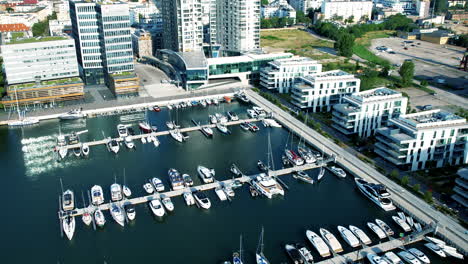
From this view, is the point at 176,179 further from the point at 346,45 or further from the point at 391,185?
the point at 346,45

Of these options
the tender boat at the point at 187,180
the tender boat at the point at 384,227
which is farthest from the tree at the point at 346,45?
the tender boat at the point at 384,227

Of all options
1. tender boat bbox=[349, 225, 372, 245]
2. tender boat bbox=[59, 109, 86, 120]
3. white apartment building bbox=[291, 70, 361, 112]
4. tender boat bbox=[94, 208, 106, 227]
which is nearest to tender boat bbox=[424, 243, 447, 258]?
tender boat bbox=[349, 225, 372, 245]

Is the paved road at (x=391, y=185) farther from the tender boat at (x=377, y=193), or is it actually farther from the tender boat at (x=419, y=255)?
the tender boat at (x=419, y=255)

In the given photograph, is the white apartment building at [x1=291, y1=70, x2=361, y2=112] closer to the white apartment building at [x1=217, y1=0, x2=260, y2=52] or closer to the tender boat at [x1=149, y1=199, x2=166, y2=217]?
the white apartment building at [x1=217, y1=0, x2=260, y2=52]

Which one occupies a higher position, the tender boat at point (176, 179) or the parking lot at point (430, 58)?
the parking lot at point (430, 58)

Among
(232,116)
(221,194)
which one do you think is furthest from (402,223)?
(232,116)

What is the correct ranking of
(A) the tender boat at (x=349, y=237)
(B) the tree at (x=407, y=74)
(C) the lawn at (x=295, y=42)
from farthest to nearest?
1. (C) the lawn at (x=295, y=42)
2. (B) the tree at (x=407, y=74)
3. (A) the tender boat at (x=349, y=237)

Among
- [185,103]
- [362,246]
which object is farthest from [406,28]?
[362,246]
